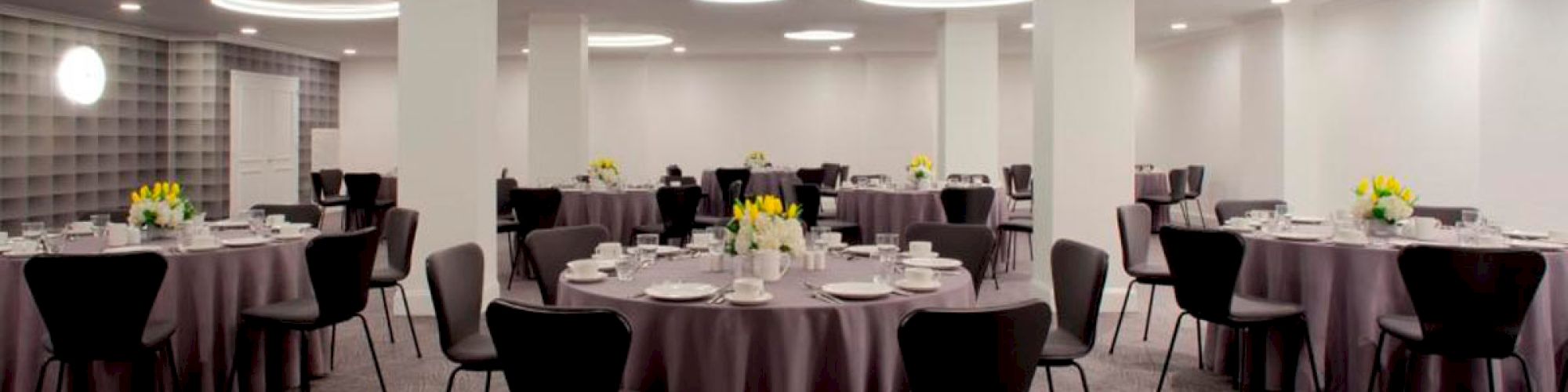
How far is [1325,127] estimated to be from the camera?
388 inches

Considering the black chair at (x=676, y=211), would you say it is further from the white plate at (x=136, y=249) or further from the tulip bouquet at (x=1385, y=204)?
the tulip bouquet at (x=1385, y=204)

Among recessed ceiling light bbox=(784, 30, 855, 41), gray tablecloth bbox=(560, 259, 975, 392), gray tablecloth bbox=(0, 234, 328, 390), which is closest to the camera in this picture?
gray tablecloth bbox=(560, 259, 975, 392)

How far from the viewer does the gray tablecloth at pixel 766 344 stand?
2.96 metres

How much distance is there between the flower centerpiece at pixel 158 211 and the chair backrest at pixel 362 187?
16.9 feet

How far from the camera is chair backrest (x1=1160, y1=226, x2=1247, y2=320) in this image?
3.99 metres

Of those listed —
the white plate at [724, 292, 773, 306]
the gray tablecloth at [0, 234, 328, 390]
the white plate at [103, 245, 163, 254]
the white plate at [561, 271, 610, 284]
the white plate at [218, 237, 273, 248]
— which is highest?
the white plate at [218, 237, 273, 248]

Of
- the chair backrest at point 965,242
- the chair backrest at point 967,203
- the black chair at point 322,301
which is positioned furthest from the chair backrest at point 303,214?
the chair backrest at point 967,203

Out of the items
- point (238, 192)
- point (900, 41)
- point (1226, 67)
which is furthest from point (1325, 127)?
point (238, 192)

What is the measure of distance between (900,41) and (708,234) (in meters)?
9.18

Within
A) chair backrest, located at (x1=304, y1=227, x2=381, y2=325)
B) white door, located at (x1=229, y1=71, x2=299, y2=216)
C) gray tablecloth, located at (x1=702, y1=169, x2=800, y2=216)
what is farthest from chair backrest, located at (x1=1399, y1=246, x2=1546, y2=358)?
white door, located at (x1=229, y1=71, x2=299, y2=216)

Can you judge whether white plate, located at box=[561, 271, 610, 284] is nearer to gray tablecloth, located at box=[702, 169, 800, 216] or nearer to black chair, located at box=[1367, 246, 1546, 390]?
black chair, located at box=[1367, 246, 1546, 390]

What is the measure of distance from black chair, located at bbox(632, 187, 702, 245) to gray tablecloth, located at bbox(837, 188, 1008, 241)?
4.53 ft

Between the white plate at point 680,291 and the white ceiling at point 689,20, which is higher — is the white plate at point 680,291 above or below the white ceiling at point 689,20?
below

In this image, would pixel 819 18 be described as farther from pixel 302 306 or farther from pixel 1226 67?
pixel 302 306
